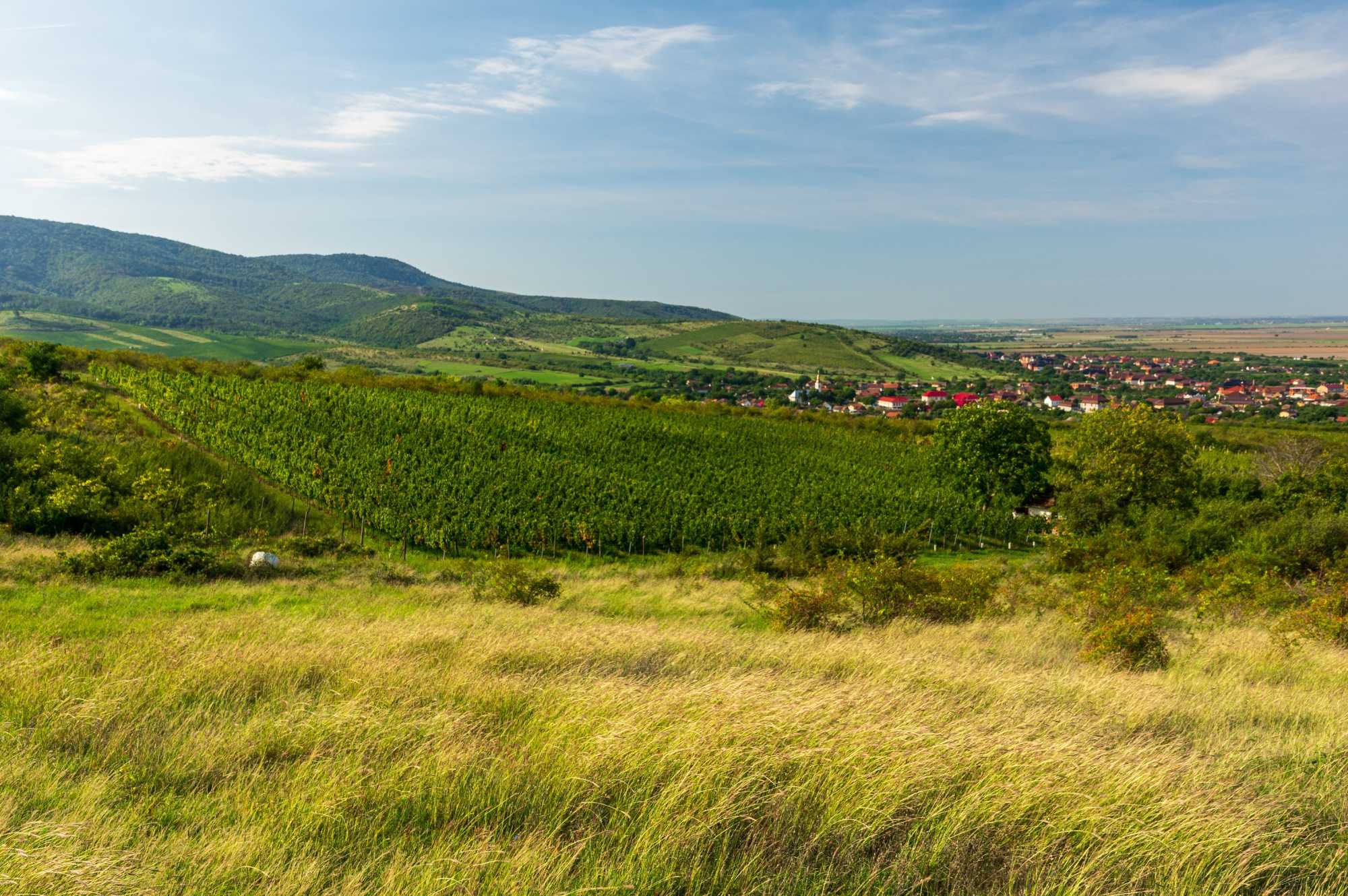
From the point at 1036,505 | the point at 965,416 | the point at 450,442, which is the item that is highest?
the point at 965,416

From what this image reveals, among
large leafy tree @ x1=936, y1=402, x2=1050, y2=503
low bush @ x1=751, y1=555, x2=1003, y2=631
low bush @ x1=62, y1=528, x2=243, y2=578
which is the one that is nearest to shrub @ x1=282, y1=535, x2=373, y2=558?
low bush @ x1=62, y1=528, x2=243, y2=578

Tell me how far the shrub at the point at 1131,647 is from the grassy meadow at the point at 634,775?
1.85m

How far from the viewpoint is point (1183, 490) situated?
3375 centimetres

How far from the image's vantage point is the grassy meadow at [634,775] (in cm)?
345

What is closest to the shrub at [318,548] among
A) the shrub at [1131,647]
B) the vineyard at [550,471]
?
the vineyard at [550,471]

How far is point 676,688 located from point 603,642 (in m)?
2.64

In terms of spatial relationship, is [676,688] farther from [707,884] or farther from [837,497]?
[837,497]

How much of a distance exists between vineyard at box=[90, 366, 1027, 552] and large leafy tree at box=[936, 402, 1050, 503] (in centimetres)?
208

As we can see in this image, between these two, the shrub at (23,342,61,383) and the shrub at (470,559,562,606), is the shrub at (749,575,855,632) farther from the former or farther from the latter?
the shrub at (23,342,61,383)

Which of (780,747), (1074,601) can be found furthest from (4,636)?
(1074,601)

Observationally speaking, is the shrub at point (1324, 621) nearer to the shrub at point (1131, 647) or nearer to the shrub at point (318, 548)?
the shrub at point (1131, 647)

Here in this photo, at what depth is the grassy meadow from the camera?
3453 mm

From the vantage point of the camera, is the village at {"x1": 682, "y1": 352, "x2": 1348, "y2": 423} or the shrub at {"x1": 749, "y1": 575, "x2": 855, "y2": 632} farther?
the village at {"x1": 682, "y1": 352, "x2": 1348, "y2": 423}

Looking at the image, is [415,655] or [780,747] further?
[415,655]
